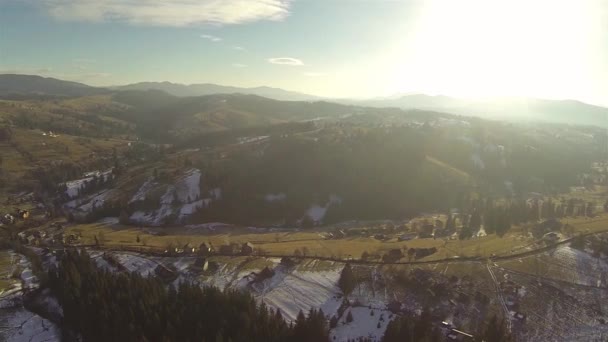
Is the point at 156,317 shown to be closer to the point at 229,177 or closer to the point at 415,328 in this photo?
the point at 415,328

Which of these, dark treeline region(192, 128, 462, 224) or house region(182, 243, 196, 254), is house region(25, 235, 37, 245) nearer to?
house region(182, 243, 196, 254)

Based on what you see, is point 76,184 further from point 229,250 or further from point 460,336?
point 460,336

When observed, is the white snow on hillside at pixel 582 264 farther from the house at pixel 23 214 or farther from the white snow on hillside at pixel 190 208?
the house at pixel 23 214

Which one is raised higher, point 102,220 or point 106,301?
point 106,301

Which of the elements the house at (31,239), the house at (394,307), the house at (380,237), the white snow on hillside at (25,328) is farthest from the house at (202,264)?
the house at (31,239)

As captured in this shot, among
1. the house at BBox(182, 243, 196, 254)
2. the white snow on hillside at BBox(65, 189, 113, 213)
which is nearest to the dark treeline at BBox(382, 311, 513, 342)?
the house at BBox(182, 243, 196, 254)

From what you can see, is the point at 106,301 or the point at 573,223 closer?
the point at 106,301

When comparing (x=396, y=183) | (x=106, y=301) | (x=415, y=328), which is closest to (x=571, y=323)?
(x=415, y=328)

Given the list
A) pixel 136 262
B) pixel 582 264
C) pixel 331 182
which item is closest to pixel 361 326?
pixel 136 262
